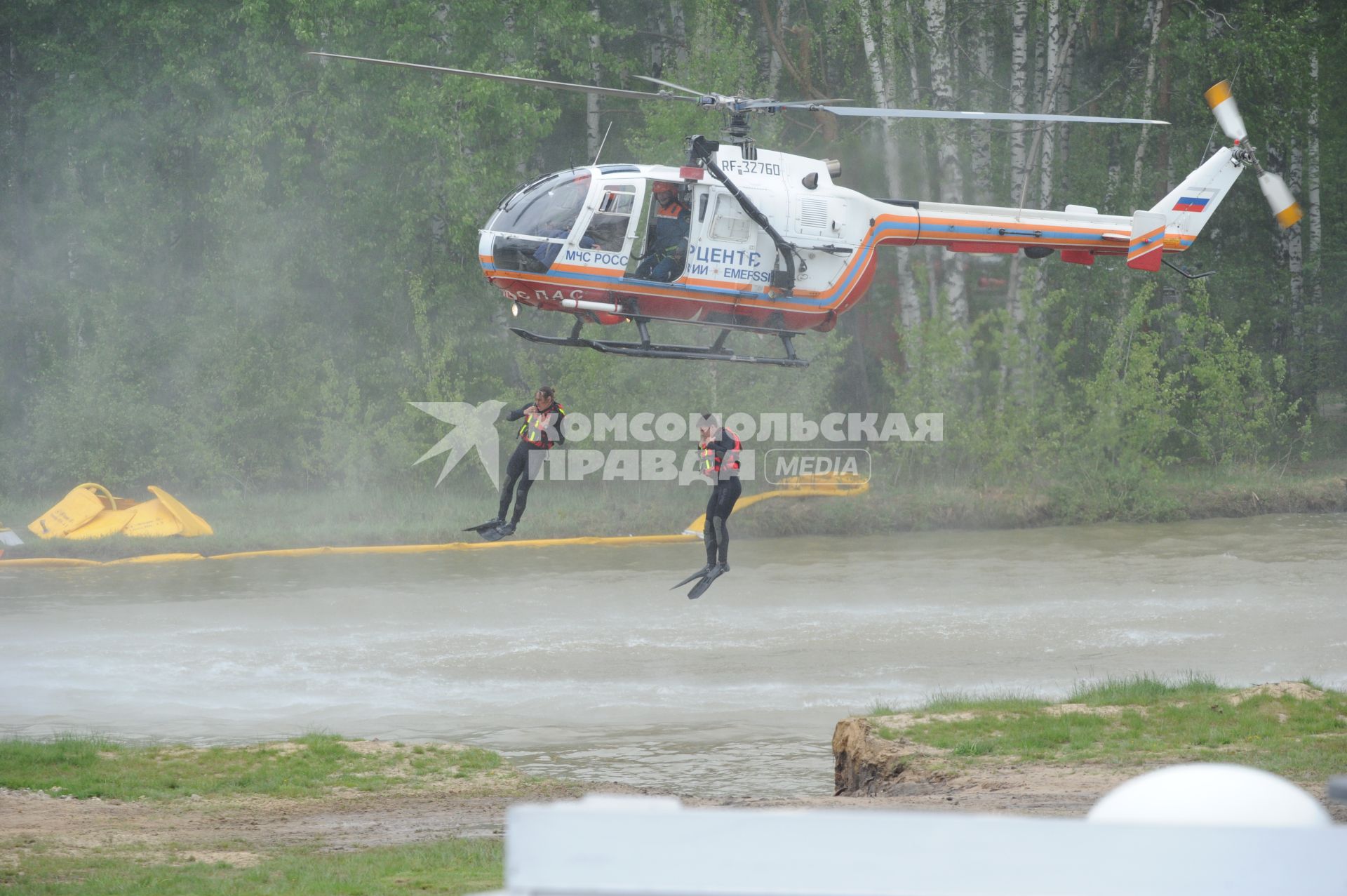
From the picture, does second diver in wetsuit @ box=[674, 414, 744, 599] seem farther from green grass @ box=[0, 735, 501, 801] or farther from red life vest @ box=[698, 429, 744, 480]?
green grass @ box=[0, 735, 501, 801]

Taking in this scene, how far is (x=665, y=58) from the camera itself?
29750 mm

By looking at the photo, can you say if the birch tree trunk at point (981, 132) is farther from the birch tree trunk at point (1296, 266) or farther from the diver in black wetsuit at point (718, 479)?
the diver in black wetsuit at point (718, 479)


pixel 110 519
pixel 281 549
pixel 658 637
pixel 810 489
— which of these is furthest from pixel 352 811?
pixel 110 519

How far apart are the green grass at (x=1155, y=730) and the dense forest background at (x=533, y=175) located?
1159 cm

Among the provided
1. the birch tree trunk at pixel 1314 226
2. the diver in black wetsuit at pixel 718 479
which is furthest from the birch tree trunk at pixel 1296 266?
the diver in black wetsuit at pixel 718 479

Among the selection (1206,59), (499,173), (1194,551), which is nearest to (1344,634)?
(1194,551)

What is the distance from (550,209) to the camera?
40.5 feet

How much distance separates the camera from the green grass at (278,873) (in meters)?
8.80

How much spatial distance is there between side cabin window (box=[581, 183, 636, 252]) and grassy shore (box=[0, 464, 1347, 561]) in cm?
1378

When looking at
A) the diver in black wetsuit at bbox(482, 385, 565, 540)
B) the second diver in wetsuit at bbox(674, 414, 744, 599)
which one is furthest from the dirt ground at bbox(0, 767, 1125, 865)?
the diver in black wetsuit at bbox(482, 385, 565, 540)

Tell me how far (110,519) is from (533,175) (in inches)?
425

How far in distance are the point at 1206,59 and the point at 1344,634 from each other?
11.0m

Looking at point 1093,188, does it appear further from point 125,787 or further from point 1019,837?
point 1019,837

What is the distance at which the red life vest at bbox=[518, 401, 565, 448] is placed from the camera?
504 inches
